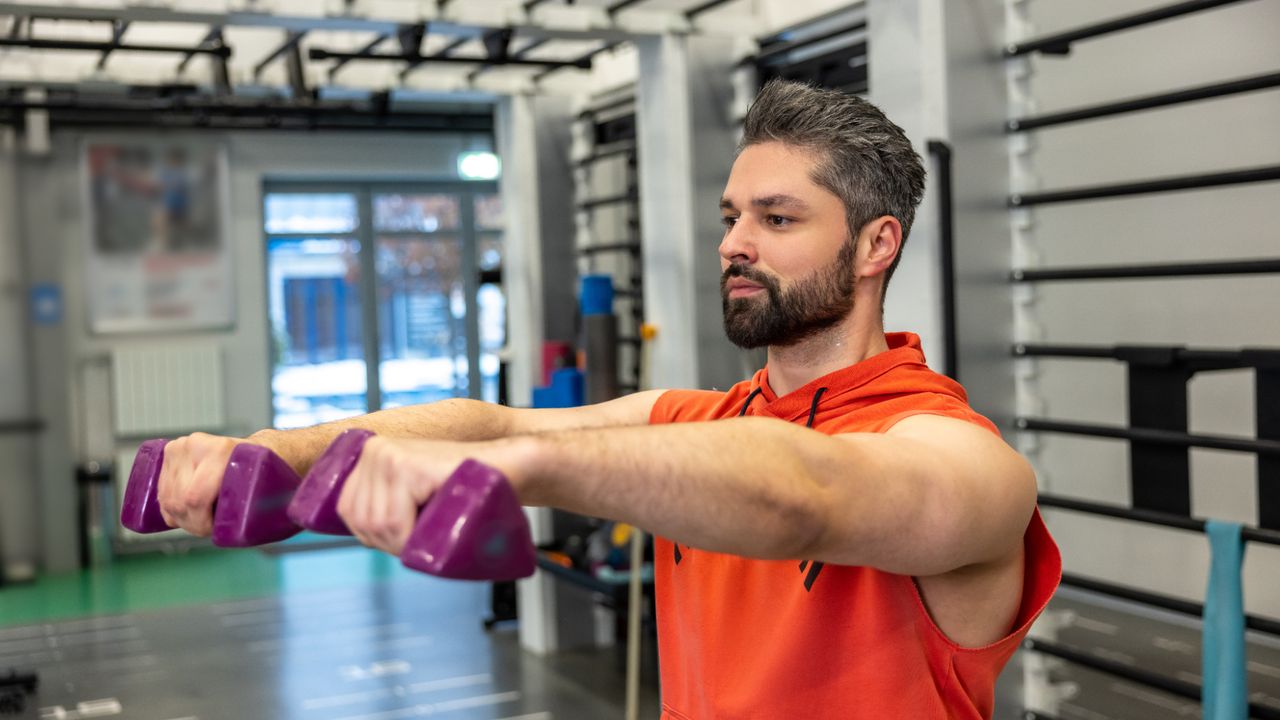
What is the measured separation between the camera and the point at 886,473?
108 cm

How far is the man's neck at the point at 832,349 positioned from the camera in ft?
4.99

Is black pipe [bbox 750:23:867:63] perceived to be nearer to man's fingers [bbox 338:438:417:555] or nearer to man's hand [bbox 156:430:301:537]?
man's hand [bbox 156:430:301:537]

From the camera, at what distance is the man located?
0.98m

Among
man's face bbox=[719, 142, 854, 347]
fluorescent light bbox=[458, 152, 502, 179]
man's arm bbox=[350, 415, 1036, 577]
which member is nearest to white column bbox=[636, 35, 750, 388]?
man's face bbox=[719, 142, 854, 347]

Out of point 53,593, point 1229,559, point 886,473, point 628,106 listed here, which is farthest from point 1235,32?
point 53,593

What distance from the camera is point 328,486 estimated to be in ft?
2.99

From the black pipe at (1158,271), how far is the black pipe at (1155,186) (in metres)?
0.17

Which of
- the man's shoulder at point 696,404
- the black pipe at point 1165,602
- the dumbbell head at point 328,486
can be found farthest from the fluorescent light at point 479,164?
the dumbbell head at point 328,486

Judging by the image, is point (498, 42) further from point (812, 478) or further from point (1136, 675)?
point (812, 478)

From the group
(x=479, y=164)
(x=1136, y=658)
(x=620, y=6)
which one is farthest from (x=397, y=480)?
(x=479, y=164)

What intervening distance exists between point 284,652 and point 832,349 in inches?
208

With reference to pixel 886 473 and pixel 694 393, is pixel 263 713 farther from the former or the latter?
pixel 886 473

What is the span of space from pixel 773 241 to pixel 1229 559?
1.64 meters

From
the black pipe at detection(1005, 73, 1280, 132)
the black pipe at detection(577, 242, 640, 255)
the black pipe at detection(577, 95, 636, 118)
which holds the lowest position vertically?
the black pipe at detection(577, 242, 640, 255)
